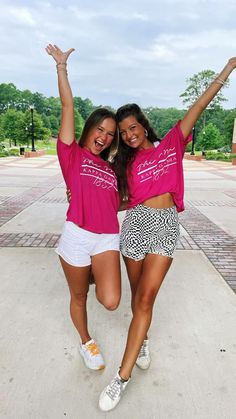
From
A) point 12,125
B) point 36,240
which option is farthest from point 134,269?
point 12,125

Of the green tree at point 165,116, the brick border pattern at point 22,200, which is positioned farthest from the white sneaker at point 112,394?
the green tree at point 165,116

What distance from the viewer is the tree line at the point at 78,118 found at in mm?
39000

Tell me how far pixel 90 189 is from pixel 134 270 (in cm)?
61

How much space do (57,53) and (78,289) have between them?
4.99ft

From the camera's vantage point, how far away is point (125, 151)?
7.20 feet

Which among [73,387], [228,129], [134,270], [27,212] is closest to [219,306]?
[134,270]

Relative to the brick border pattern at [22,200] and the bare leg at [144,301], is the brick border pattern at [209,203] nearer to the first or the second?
the brick border pattern at [22,200]

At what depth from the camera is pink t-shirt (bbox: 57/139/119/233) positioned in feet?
6.57

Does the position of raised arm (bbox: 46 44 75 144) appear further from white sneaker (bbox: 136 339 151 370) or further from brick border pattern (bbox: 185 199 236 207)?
brick border pattern (bbox: 185 199 236 207)

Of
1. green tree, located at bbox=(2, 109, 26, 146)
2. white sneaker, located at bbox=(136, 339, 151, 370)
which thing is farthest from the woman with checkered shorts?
green tree, located at bbox=(2, 109, 26, 146)

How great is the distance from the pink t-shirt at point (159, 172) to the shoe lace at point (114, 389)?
42.5 inches

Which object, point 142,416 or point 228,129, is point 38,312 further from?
point 228,129

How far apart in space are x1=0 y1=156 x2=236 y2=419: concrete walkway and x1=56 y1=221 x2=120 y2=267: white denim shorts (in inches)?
31.6

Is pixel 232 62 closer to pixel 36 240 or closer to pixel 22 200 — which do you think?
pixel 36 240
